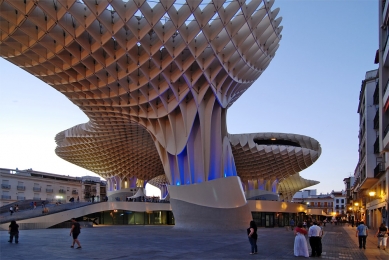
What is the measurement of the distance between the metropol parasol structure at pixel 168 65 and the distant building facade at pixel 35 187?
31669mm

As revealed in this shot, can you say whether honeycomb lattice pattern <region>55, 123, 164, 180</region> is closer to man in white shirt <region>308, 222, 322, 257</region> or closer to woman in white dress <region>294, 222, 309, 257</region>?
man in white shirt <region>308, 222, 322, 257</region>

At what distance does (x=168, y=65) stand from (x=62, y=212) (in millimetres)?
25169

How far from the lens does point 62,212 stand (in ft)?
152

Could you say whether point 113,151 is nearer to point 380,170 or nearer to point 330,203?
point 380,170

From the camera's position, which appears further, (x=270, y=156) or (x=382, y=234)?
(x=270, y=156)

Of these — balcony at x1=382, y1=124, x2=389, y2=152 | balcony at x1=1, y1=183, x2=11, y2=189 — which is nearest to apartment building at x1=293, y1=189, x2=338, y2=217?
balcony at x1=1, y1=183, x2=11, y2=189

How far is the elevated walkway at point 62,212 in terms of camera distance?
39931 mm

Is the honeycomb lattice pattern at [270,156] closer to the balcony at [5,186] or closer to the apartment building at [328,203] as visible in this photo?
the balcony at [5,186]

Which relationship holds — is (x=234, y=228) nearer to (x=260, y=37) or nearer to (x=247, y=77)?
(x=247, y=77)

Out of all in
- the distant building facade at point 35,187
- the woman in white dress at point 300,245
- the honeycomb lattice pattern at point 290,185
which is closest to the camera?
the woman in white dress at point 300,245

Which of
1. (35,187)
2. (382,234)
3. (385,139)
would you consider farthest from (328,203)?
(385,139)

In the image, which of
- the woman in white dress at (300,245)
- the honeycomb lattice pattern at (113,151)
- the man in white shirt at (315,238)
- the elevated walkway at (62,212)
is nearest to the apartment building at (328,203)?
the honeycomb lattice pattern at (113,151)

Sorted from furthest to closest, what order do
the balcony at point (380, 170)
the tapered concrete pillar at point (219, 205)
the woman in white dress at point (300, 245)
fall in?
1. the balcony at point (380, 170)
2. the tapered concrete pillar at point (219, 205)
3. the woman in white dress at point (300, 245)

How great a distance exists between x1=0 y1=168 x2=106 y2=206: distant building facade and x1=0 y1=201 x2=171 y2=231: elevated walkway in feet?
32.4
